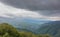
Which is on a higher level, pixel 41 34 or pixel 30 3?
pixel 30 3

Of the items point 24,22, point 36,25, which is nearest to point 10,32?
point 24,22

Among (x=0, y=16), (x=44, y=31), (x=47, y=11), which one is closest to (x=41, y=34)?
(x=44, y=31)

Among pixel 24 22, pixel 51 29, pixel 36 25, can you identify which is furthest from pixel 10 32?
pixel 51 29

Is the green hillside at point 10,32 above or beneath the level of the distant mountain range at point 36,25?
beneath

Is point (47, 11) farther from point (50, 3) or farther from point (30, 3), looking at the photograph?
point (30, 3)

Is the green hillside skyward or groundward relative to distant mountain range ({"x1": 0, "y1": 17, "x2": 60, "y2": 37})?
groundward

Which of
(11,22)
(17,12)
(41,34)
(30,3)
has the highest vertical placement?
(30,3)

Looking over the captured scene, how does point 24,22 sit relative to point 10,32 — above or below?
above

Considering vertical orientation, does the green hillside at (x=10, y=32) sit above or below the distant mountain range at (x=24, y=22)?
below

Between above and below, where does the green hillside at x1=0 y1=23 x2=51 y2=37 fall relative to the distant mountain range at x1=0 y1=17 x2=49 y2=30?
below

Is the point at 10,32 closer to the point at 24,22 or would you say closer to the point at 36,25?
the point at 24,22

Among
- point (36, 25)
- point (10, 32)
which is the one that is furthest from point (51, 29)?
point (10, 32)
